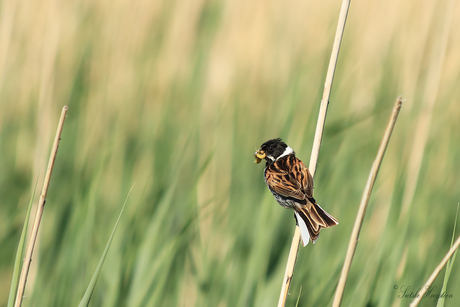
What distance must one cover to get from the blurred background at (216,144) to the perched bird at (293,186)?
0.15 metres

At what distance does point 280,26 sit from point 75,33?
920 mm

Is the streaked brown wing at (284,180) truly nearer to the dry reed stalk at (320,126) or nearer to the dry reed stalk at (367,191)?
the dry reed stalk at (320,126)

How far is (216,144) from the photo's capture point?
68.1 inches

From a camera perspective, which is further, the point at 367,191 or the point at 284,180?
the point at 284,180

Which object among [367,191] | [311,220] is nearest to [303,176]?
[311,220]

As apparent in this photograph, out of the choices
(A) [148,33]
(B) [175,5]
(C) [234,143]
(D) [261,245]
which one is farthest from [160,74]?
(D) [261,245]

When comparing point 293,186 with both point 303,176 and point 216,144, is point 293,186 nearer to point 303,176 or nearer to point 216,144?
point 303,176

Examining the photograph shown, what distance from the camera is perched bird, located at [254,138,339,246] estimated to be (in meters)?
1.11

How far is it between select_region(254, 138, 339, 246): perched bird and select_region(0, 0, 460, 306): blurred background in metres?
0.15

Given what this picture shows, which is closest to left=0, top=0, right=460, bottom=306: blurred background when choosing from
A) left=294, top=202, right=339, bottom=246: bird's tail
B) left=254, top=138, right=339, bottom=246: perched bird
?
left=254, top=138, right=339, bottom=246: perched bird

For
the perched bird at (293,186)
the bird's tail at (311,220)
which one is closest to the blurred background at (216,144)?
the perched bird at (293,186)

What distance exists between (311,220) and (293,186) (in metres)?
0.16

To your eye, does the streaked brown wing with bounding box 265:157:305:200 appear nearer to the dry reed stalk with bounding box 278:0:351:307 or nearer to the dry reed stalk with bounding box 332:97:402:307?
the dry reed stalk with bounding box 278:0:351:307

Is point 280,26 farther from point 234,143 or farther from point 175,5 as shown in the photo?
point 234,143
